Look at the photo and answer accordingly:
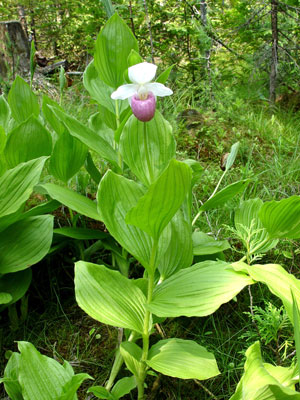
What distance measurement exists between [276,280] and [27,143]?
92 centimetres

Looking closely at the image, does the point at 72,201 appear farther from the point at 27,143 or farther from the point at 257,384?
the point at 257,384

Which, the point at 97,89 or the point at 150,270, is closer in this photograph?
the point at 150,270

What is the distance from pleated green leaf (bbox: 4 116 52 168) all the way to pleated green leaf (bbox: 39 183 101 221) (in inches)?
7.9

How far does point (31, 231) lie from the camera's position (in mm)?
1105

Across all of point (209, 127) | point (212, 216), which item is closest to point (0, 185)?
point (212, 216)

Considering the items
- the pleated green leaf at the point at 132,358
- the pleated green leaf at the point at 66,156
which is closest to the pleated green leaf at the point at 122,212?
the pleated green leaf at the point at 132,358

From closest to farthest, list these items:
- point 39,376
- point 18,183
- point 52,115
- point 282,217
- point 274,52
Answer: point 39,376 < point 282,217 < point 18,183 < point 52,115 < point 274,52

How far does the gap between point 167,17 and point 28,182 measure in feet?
9.65

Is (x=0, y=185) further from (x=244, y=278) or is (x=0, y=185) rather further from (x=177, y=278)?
(x=244, y=278)

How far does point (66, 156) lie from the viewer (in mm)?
1236

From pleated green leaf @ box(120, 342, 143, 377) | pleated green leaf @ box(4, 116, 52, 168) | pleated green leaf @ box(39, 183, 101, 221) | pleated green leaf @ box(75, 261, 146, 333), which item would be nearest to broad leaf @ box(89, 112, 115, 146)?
pleated green leaf @ box(4, 116, 52, 168)

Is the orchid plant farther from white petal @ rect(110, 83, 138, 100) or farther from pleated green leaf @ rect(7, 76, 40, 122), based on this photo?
pleated green leaf @ rect(7, 76, 40, 122)

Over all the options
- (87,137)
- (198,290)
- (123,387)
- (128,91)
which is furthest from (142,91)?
(123,387)

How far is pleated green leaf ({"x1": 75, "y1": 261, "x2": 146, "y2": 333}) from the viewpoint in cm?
79
